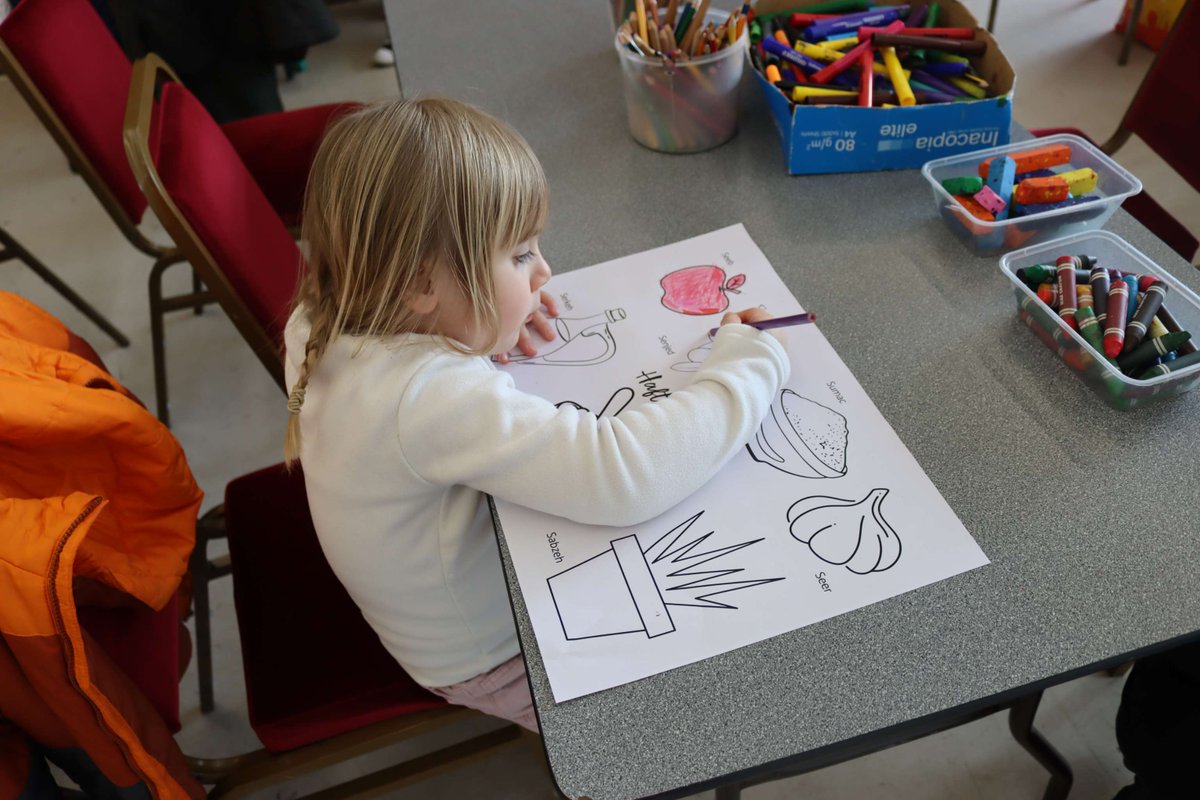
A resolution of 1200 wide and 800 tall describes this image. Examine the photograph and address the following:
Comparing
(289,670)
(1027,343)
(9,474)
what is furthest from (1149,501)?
(9,474)

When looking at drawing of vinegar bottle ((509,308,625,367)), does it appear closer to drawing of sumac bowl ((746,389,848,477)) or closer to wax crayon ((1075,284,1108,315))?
drawing of sumac bowl ((746,389,848,477))

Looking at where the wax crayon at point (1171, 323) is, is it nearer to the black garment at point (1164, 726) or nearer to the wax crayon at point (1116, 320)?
the wax crayon at point (1116, 320)

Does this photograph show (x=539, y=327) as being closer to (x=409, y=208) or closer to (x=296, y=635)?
(x=409, y=208)

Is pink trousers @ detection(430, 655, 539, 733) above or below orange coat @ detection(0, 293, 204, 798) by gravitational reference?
below

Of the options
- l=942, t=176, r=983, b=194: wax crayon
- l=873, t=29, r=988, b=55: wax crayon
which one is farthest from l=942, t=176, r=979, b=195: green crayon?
l=873, t=29, r=988, b=55: wax crayon

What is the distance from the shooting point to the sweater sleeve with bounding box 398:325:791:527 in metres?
0.72

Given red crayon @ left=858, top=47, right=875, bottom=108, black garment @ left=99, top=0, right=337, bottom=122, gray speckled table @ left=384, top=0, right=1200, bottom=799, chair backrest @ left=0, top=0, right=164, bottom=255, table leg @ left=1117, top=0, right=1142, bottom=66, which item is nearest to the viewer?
gray speckled table @ left=384, top=0, right=1200, bottom=799

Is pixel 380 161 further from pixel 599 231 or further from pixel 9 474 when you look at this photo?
pixel 9 474

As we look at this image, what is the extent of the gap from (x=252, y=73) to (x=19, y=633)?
5.78 ft

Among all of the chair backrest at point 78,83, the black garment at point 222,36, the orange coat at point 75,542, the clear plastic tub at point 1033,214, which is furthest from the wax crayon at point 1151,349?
the black garment at point 222,36

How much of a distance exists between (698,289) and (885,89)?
38 cm

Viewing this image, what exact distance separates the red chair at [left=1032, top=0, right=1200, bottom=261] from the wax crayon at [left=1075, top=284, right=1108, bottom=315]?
55 centimetres

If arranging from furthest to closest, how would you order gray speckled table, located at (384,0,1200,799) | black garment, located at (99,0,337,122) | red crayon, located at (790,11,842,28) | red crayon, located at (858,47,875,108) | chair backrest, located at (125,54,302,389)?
black garment, located at (99,0,337,122) → red crayon, located at (790,11,842,28) → red crayon, located at (858,47,875,108) → chair backrest, located at (125,54,302,389) → gray speckled table, located at (384,0,1200,799)

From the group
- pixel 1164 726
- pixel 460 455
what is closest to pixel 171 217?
pixel 460 455
